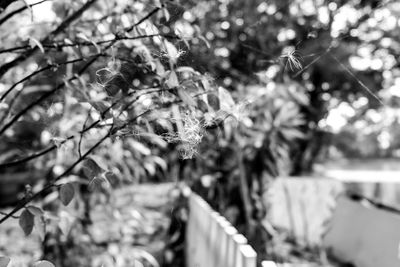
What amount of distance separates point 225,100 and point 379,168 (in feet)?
26.3

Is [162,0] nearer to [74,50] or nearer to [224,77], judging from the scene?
[74,50]

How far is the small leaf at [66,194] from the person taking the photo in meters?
1.16

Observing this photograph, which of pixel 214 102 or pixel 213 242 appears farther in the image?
pixel 213 242

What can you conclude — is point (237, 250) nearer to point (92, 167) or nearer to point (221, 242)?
point (221, 242)

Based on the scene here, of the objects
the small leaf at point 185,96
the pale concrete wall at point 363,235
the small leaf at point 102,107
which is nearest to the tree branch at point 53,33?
the small leaf at point 102,107

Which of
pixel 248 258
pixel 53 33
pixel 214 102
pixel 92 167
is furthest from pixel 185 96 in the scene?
pixel 53 33

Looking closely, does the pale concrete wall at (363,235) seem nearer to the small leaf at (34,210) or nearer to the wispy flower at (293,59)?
the wispy flower at (293,59)

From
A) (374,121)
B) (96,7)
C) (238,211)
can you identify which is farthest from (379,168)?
(96,7)

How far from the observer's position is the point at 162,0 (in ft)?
4.04

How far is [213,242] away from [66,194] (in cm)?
87

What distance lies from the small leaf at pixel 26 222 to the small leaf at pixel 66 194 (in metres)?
0.09

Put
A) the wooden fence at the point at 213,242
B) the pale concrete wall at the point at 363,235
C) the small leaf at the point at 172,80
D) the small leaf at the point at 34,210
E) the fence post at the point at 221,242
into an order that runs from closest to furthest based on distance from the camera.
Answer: the small leaf at the point at 172,80, the small leaf at the point at 34,210, the wooden fence at the point at 213,242, the fence post at the point at 221,242, the pale concrete wall at the point at 363,235

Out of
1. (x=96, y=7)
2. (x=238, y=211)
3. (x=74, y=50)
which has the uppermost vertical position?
(x=96, y=7)

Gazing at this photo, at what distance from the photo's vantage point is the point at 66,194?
3.82 feet
